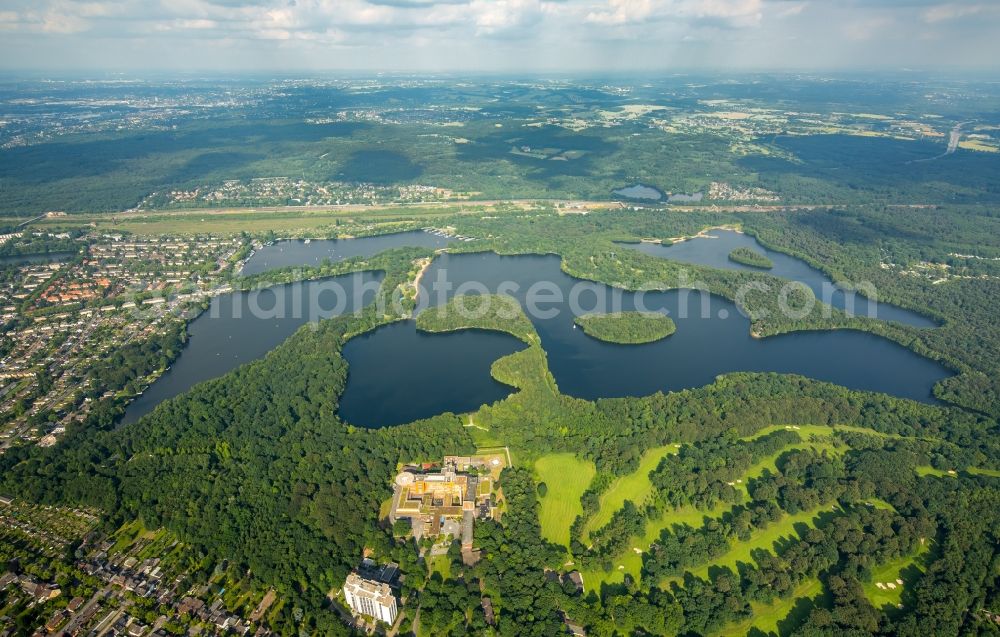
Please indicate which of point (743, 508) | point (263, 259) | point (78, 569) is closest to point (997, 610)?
point (743, 508)

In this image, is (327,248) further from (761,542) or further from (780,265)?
(761,542)

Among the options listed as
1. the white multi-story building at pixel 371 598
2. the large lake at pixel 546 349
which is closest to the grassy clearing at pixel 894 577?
the large lake at pixel 546 349

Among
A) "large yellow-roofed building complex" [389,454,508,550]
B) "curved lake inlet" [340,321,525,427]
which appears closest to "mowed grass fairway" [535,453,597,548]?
"large yellow-roofed building complex" [389,454,508,550]

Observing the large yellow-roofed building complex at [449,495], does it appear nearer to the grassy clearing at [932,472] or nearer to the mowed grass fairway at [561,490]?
the mowed grass fairway at [561,490]

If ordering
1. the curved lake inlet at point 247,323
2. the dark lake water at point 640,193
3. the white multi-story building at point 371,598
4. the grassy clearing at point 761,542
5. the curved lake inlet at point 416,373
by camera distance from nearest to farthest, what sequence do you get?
1. the white multi-story building at point 371,598
2. the grassy clearing at point 761,542
3. the curved lake inlet at point 416,373
4. the curved lake inlet at point 247,323
5. the dark lake water at point 640,193

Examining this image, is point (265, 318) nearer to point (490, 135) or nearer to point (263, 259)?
point (263, 259)

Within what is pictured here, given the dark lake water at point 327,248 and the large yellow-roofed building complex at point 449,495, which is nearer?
the large yellow-roofed building complex at point 449,495

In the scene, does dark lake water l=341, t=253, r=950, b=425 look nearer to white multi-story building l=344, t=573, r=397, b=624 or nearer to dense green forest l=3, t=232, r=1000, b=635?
dense green forest l=3, t=232, r=1000, b=635

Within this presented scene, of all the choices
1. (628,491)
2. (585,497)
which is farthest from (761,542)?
(585,497)
